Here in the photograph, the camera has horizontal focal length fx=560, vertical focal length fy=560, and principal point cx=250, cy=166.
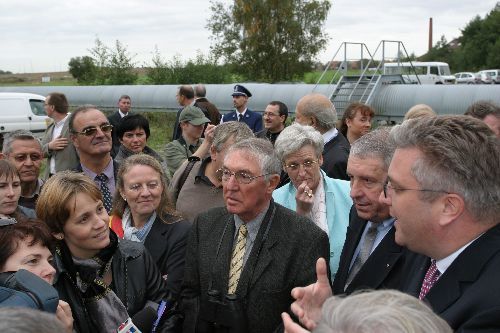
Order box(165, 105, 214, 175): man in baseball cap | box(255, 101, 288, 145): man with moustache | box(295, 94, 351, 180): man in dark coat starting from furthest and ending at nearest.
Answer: box(255, 101, 288, 145): man with moustache → box(165, 105, 214, 175): man in baseball cap → box(295, 94, 351, 180): man in dark coat

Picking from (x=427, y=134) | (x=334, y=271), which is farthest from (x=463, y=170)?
(x=334, y=271)

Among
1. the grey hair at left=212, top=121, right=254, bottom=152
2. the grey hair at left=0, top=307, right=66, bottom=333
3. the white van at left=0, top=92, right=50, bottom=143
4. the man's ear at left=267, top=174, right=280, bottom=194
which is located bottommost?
the white van at left=0, top=92, right=50, bottom=143

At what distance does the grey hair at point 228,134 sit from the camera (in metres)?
3.99

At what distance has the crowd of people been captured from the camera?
6.35ft

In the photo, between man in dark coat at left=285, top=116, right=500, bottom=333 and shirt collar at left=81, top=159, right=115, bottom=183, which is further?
shirt collar at left=81, top=159, right=115, bottom=183

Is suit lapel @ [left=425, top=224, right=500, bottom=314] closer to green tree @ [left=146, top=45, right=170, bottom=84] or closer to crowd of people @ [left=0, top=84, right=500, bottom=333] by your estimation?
crowd of people @ [left=0, top=84, right=500, bottom=333]

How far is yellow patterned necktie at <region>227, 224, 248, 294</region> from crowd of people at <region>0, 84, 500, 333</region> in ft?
0.04

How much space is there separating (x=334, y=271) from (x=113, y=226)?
1.48 m

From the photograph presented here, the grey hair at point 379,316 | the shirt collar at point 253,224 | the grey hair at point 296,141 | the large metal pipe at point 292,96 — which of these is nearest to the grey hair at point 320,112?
the grey hair at point 296,141

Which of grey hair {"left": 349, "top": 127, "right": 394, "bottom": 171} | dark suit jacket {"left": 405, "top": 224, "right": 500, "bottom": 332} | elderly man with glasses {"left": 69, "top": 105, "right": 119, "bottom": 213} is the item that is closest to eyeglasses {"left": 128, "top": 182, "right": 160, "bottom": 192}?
elderly man with glasses {"left": 69, "top": 105, "right": 119, "bottom": 213}

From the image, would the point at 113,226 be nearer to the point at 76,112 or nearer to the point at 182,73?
the point at 76,112

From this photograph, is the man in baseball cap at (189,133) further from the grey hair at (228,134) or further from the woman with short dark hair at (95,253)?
the woman with short dark hair at (95,253)

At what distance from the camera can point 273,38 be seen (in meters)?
34.3

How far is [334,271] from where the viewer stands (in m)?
3.45
